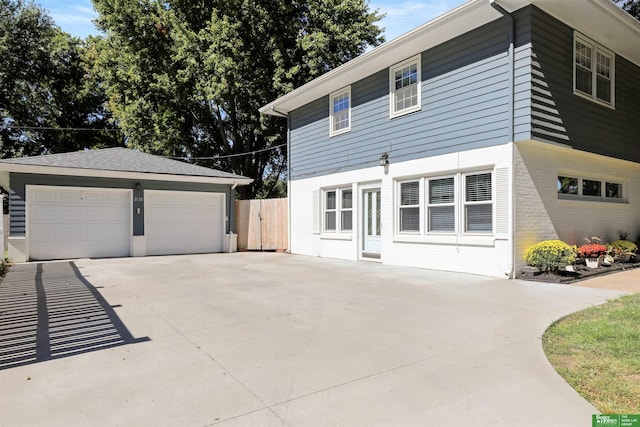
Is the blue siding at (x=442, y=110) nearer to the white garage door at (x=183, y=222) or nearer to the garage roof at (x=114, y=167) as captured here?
the garage roof at (x=114, y=167)

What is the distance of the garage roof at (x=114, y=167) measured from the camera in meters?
11.5

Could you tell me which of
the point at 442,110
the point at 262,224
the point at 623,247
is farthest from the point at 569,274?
the point at 262,224

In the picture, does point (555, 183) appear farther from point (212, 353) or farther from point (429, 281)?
point (212, 353)

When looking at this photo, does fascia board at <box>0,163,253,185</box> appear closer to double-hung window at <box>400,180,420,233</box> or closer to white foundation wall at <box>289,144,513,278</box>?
white foundation wall at <box>289,144,513,278</box>

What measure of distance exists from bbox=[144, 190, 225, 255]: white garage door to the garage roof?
2.30ft

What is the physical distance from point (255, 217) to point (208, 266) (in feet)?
17.4

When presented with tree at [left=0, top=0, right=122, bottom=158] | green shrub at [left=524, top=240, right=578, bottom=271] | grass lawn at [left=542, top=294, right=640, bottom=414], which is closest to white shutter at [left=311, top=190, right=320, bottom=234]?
green shrub at [left=524, top=240, right=578, bottom=271]

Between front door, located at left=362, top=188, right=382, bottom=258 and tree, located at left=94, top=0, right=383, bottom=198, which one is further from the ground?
tree, located at left=94, top=0, right=383, bottom=198

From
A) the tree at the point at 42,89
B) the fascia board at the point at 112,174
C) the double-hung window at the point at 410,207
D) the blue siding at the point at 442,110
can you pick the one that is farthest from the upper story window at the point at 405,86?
the tree at the point at 42,89

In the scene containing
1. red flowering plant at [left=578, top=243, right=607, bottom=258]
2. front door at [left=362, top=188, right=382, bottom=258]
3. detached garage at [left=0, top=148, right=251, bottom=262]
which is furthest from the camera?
detached garage at [left=0, top=148, right=251, bottom=262]

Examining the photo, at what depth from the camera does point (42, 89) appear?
23.4 m

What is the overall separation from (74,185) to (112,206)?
1.25m

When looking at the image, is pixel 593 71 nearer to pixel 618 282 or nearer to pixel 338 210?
pixel 618 282

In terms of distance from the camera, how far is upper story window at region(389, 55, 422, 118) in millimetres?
9742
